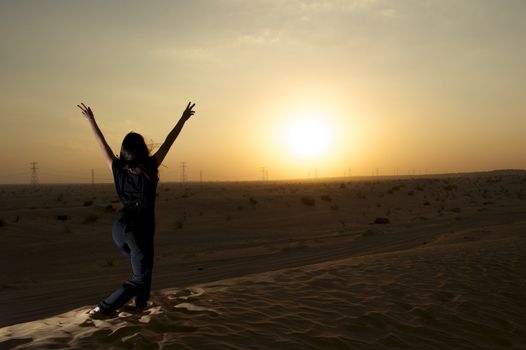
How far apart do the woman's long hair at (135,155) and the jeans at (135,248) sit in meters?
0.45

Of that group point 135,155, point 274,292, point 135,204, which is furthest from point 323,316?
point 135,155

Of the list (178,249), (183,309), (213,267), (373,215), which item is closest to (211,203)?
(373,215)

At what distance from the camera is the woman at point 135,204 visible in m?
4.43

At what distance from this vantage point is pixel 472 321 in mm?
5113

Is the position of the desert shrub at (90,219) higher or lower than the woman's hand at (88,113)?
lower

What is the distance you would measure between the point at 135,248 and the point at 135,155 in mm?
913

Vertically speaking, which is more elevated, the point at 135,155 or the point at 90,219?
the point at 135,155

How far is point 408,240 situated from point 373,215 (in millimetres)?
9664

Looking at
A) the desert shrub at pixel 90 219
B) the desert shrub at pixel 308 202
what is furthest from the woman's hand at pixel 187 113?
the desert shrub at pixel 308 202

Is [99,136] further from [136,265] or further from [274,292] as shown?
[274,292]

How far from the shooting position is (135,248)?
14.8 ft

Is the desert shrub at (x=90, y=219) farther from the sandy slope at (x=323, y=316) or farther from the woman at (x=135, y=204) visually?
the woman at (x=135, y=204)

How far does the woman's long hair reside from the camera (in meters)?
4.39

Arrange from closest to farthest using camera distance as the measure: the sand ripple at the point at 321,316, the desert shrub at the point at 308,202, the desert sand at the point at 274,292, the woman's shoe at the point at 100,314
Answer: the sand ripple at the point at 321,316
the desert sand at the point at 274,292
the woman's shoe at the point at 100,314
the desert shrub at the point at 308,202
